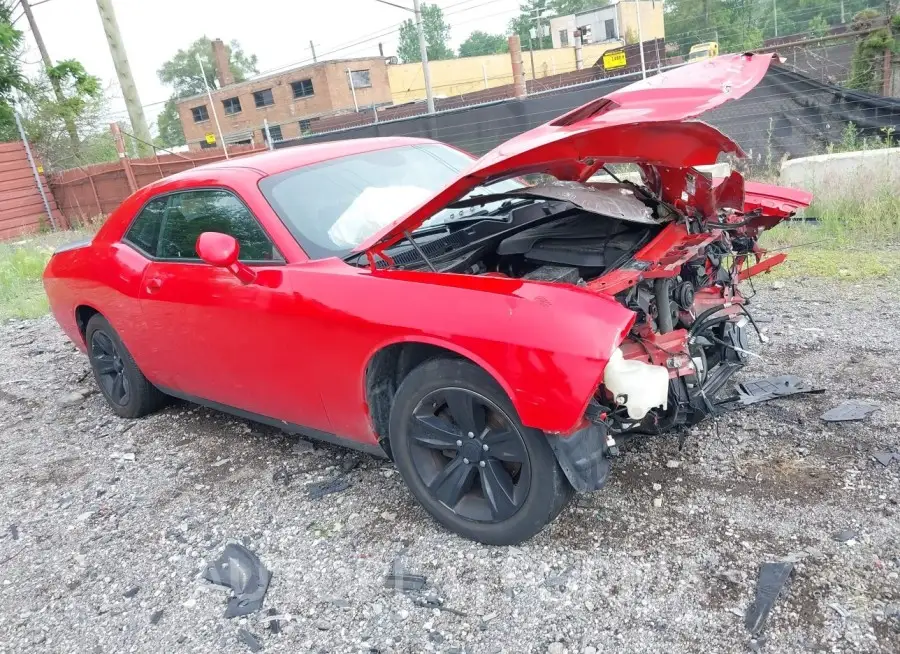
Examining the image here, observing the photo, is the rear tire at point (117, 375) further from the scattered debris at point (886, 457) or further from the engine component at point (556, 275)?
the scattered debris at point (886, 457)

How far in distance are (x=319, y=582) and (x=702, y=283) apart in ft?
7.13

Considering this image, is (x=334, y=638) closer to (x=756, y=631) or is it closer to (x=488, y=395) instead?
(x=488, y=395)

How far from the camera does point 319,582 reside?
273 centimetres

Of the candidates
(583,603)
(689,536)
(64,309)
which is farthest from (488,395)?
(64,309)

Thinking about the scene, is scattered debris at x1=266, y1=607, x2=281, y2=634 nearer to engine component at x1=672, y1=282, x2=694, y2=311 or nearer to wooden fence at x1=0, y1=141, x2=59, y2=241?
engine component at x1=672, y1=282, x2=694, y2=311

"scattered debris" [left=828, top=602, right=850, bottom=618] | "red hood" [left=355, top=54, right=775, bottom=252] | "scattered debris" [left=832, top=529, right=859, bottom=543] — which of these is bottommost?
"scattered debris" [left=832, top=529, right=859, bottom=543]

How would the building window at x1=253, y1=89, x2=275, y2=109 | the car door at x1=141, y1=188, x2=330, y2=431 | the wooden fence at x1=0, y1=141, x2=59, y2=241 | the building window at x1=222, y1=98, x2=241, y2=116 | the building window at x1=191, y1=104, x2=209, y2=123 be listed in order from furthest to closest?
1. the building window at x1=191, y1=104, x2=209, y2=123
2. the building window at x1=222, y1=98, x2=241, y2=116
3. the building window at x1=253, y1=89, x2=275, y2=109
4. the wooden fence at x1=0, y1=141, x2=59, y2=241
5. the car door at x1=141, y1=188, x2=330, y2=431

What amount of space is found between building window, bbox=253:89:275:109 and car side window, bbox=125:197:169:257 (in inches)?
1800

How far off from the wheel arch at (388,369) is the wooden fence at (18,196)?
18.7 metres

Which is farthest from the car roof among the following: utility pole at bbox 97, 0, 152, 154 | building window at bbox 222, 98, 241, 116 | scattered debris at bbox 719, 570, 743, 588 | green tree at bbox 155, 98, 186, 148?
green tree at bbox 155, 98, 186, 148

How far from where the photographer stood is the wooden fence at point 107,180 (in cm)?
1689

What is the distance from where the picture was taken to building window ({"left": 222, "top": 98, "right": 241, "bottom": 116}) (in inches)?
1896

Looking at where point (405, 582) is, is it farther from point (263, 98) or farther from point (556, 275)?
point (263, 98)

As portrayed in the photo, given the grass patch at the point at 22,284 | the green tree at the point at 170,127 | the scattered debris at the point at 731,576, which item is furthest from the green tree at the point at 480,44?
the scattered debris at the point at 731,576
